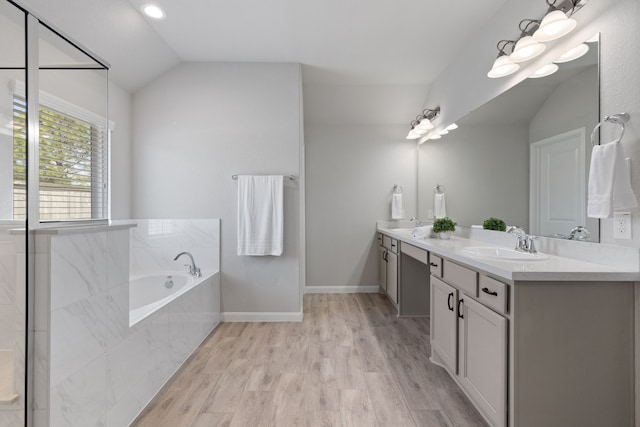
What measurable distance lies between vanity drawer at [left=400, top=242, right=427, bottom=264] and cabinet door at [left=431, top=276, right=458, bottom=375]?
259 mm

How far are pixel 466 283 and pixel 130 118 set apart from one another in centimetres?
325

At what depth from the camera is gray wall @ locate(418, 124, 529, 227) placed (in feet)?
7.01

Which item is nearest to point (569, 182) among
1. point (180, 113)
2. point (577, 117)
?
point (577, 117)

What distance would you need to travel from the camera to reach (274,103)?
121 inches

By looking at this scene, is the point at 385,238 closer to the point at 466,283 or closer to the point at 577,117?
the point at 466,283

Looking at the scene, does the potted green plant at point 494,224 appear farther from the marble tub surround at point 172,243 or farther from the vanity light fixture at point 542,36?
the marble tub surround at point 172,243

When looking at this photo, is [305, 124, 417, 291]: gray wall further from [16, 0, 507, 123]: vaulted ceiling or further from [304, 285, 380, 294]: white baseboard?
[16, 0, 507, 123]: vaulted ceiling

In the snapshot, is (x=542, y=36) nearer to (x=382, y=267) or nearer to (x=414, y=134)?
(x=414, y=134)

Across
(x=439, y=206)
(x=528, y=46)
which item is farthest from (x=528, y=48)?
(x=439, y=206)

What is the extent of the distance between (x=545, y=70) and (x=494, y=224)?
3.58ft

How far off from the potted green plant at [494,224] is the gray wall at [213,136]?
171 cm

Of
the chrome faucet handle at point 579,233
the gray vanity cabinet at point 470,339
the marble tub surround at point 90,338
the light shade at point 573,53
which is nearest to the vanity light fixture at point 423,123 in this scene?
the light shade at point 573,53

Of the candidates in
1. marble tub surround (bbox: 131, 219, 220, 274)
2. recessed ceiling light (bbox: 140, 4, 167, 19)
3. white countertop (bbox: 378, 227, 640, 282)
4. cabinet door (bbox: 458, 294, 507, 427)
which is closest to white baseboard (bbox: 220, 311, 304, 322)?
marble tub surround (bbox: 131, 219, 220, 274)

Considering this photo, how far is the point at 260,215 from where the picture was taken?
302 cm
